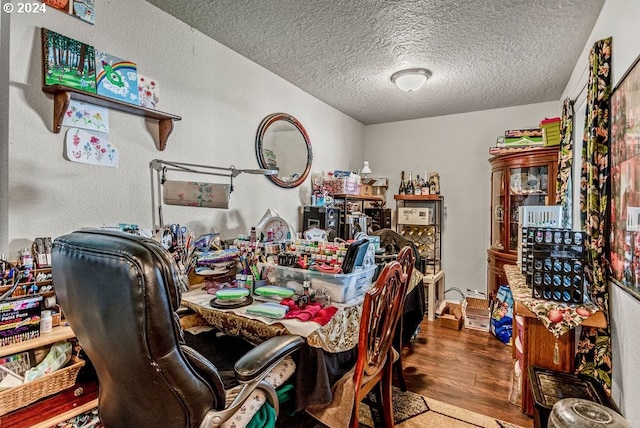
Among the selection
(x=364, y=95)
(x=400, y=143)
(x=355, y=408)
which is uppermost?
(x=364, y=95)

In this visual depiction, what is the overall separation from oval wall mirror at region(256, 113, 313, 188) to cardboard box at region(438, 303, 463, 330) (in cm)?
201

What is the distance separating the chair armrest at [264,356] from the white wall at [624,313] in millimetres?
1365

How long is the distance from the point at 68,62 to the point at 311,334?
164cm

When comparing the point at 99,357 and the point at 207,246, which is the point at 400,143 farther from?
the point at 99,357

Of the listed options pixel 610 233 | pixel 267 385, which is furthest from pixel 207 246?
pixel 610 233

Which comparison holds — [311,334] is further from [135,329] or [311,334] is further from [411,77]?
[411,77]

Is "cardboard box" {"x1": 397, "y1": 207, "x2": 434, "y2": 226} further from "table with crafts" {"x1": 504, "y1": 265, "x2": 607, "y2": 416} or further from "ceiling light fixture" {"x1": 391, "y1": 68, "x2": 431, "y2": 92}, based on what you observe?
"table with crafts" {"x1": 504, "y1": 265, "x2": 607, "y2": 416}

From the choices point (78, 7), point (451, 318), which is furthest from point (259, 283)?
point (451, 318)

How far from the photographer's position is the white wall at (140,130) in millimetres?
1445

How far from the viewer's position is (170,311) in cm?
84

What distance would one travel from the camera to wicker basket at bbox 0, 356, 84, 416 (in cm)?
110

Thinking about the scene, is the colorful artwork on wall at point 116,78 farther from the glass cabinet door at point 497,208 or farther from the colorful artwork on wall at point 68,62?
the glass cabinet door at point 497,208

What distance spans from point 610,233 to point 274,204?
7.42ft

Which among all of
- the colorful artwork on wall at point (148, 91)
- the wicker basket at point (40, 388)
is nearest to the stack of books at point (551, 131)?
the colorful artwork on wall at point (148, 91)
